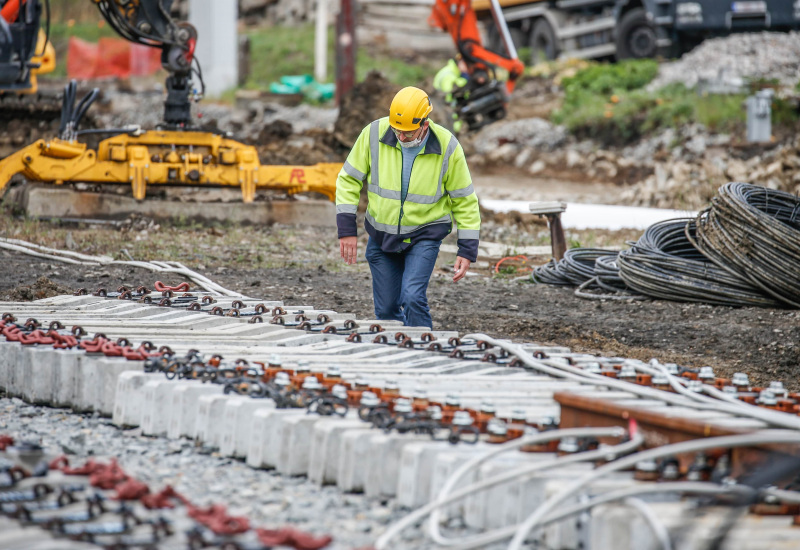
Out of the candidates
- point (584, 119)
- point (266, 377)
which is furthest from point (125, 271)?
point (584, 119)

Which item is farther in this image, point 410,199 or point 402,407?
point 410,199

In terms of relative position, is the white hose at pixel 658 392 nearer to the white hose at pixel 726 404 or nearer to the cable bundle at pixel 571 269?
the white hose at pixel 726 404

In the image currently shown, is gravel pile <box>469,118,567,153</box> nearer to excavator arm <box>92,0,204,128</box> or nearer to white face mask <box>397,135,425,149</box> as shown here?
excavator arm <box>92,0,204,128</box>

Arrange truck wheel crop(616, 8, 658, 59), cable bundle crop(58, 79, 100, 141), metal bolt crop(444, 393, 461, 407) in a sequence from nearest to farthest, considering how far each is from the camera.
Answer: metal bolt crop(444, 393, 461, 407) < cable bundle crop(58, 79, 100, 141) < truck wheel crop(616, 8, 658, 59)

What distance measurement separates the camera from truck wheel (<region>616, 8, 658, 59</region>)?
2411cm

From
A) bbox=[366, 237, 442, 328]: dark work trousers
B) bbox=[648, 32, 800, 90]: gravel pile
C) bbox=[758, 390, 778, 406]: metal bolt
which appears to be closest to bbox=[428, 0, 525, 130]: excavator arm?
bbox=[648, 32, 800, 90]: gravel pile

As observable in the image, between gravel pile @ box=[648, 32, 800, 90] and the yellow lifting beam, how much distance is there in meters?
12.0

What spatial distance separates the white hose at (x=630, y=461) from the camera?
3.22m

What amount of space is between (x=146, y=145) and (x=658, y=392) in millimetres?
9357

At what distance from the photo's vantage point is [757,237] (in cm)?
866

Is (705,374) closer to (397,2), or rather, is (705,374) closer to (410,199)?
(410,199)

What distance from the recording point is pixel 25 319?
6211 millimetres

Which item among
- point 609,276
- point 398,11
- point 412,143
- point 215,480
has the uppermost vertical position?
point 398,11

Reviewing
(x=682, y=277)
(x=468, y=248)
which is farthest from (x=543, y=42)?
(x=468, y=248)
